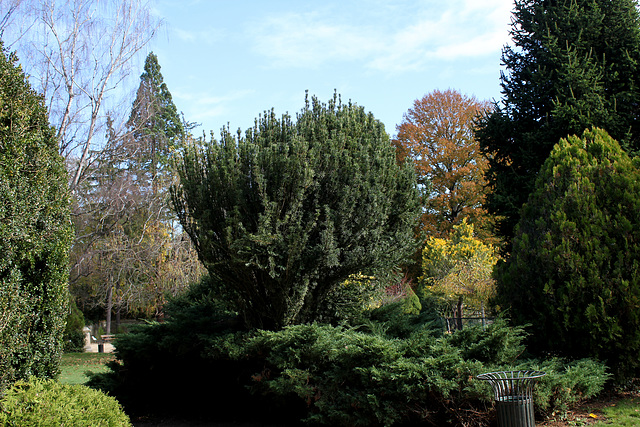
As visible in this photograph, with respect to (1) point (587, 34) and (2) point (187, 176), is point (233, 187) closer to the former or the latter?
(2) point (187, 176)

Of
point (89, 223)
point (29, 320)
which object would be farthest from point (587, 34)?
point (89, 223)

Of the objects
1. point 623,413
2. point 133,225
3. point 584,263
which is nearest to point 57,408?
point 623,413

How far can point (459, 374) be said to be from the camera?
5.29m

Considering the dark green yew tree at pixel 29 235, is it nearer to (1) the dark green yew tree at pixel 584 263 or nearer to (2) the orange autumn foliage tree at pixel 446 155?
(1) the dark green yew tree at pixel 584 263

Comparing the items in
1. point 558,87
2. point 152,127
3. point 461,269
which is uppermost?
point 152,127

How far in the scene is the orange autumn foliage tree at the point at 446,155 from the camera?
27453 mm

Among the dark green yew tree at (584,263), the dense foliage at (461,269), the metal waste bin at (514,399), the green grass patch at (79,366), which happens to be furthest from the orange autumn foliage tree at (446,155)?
the metal waste bin at (514,399)

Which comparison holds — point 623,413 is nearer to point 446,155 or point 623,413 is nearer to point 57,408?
point 57,408

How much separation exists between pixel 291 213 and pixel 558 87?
285 inches

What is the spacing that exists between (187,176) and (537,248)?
5.76 metres

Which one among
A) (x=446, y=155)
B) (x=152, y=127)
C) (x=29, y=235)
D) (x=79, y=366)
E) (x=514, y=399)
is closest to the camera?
(x=514, y=399)

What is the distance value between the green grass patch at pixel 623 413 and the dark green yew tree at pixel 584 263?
1.36 ft

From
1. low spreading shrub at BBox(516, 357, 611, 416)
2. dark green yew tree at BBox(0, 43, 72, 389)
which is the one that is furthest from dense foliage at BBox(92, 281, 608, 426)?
dark green yew tree at BBox(0, 43, 72, 389)

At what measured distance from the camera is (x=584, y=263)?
20.5ft
